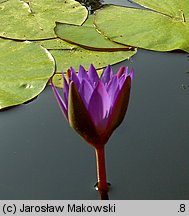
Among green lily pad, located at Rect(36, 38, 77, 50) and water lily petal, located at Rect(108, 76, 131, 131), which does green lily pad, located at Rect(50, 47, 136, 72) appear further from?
water lily petal, located at Rect(108, 76, 131, 131)

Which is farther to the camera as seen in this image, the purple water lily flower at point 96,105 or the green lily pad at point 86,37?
the green lily pad at point 86,37

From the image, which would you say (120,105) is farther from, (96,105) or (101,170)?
(101,170)

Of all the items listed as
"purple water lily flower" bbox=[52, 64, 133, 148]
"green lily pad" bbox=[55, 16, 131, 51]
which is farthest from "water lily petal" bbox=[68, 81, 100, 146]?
"green lily pad" bbox=[55, 16, 131, 51]

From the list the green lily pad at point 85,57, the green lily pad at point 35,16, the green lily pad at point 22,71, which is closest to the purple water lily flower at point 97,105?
the green lily pad at point 22,71

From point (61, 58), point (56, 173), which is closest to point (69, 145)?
point (56, 173)

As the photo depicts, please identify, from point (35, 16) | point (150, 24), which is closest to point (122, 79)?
point (150, 24)

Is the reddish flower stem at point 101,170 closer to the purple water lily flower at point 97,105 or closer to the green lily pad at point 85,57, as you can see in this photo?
the purple water lily flower at point 97,105
